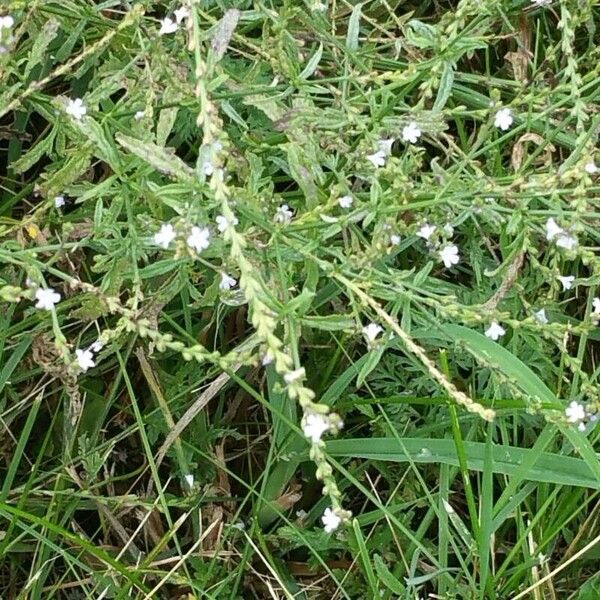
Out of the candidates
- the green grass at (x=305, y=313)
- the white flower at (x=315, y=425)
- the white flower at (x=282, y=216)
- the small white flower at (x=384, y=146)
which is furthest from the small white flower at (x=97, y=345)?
the small white flower at (x=384, y=146)

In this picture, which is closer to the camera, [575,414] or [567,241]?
[567,241]

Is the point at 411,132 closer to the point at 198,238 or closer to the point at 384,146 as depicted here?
the point at 384,146

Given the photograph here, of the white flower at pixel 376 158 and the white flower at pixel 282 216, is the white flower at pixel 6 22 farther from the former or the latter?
the white flower at pixel 376 158

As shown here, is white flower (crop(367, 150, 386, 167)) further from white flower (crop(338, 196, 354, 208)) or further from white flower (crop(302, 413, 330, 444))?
white flower (crop(302, 413, 330, 444))

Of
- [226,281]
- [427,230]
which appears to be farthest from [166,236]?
[427,230]

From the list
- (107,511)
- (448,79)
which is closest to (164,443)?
(107,511)

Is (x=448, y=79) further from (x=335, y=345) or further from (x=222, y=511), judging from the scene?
(x=222, y=511)
